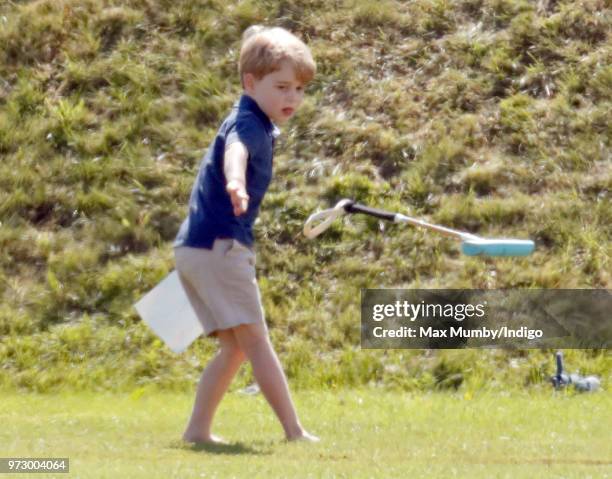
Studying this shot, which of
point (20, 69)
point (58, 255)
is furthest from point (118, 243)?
point (20, 69)

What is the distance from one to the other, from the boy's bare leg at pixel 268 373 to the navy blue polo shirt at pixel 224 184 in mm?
381

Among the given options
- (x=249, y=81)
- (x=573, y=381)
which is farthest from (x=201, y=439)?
(x=573, y=381)

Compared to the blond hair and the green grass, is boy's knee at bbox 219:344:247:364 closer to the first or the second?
the green grass

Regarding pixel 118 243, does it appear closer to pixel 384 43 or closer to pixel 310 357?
pixel 310 357

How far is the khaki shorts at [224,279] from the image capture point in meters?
5.47

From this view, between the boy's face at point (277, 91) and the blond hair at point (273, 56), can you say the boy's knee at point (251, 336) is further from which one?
the blond hair at point (273, 56)

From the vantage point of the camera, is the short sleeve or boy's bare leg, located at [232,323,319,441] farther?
boy's bare leg, located at [232,323,319,441]

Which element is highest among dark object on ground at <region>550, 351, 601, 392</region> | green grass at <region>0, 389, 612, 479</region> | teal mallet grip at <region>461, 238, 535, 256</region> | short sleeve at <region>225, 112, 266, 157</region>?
short sleeve at <region>225, 112, 266, 157</region>

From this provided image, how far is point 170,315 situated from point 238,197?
1.06 m

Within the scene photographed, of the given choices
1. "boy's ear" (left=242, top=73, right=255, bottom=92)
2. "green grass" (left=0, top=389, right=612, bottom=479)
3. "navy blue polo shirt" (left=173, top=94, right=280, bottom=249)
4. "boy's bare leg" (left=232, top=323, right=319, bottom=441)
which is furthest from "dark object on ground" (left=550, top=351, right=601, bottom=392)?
"boy's ear" (left=242, top=73, right=255, bottom=92)

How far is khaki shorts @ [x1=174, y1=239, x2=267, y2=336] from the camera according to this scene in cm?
547

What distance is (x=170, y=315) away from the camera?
19.3 ft

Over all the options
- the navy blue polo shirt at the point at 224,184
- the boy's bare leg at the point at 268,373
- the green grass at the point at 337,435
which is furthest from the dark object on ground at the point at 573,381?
the navy blue polo shirt at the point at 224,184

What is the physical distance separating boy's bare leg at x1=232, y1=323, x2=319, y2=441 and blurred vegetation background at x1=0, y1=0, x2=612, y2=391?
2279 millimetres
